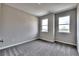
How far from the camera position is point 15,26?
2807 mm

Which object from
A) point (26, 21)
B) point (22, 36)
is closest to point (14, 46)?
point (22, 36)

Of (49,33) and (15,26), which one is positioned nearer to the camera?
(15,26)

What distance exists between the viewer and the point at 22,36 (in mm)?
2895

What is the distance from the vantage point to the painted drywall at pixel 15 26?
250 cm

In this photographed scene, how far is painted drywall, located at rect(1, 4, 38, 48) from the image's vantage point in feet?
8.22

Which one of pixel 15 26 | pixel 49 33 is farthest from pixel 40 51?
pixel 49 33

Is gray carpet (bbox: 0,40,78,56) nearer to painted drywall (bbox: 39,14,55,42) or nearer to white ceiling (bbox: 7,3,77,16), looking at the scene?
painted drywall (bbox: 39,14,55,42)

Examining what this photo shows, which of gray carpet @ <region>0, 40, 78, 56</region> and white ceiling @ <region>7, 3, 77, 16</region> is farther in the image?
gray carpet @ <region>0, 40, 78, 56</region>

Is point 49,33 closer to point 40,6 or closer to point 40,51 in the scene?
point 40,51

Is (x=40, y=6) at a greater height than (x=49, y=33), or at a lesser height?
greater

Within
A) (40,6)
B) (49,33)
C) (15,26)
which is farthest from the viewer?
(49,33)

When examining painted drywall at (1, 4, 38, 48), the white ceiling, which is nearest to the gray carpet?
painted drywall at (1, 4, 38, 48)

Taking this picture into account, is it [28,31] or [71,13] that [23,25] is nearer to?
[28,31]

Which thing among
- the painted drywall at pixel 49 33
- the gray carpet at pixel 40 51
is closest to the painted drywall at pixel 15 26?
the gray carpet at pixel 40 51
